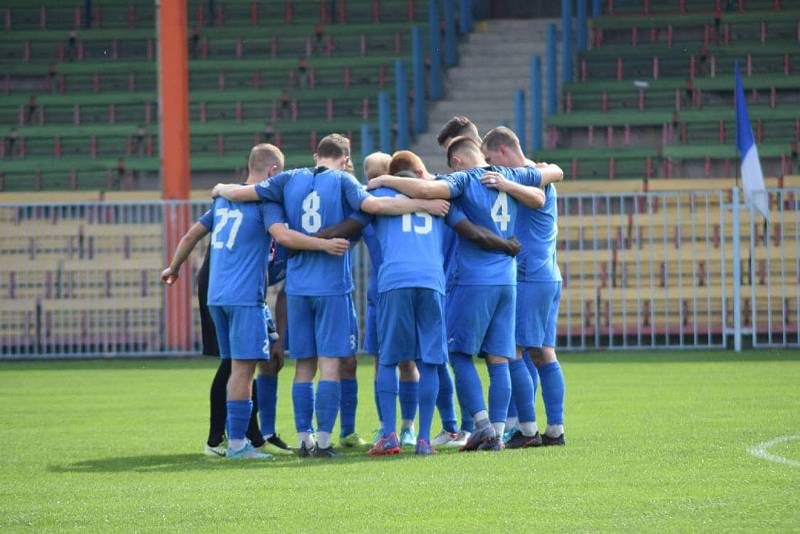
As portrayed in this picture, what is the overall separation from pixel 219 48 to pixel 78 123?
120 inches

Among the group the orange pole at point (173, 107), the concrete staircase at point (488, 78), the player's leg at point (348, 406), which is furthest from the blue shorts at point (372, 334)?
the concrete staircase at point (488, 78)

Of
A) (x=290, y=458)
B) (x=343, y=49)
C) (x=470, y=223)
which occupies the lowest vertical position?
(x=290, y=458)

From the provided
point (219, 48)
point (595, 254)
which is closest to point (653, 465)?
point (595, 254)

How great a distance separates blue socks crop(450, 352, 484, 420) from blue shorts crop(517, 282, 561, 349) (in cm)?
38

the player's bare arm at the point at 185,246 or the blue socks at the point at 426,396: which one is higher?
the player's bare arm at the point at 185,246

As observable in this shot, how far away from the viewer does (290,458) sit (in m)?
8.67

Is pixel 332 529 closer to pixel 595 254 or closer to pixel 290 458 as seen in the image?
pixel 290 458

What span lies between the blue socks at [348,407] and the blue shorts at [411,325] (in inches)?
36.3

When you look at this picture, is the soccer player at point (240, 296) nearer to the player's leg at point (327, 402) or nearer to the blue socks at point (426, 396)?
the player's leg at point (327, 402)

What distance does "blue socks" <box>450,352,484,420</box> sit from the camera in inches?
338

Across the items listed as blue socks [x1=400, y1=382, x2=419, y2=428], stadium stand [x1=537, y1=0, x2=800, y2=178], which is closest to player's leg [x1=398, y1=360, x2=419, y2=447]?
blue socks [x1=400, y1=382, x2=419, y2=428]

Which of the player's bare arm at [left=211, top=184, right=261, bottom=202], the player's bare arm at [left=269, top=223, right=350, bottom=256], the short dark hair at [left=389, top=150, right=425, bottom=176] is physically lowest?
the player's bare arm at [left=269, top=223, right=350, bottom=256]

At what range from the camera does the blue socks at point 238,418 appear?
8.70 meters

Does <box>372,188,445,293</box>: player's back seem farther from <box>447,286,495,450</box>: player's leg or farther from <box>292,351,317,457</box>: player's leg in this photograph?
<box>292,351,317,457</box>: player's leg
